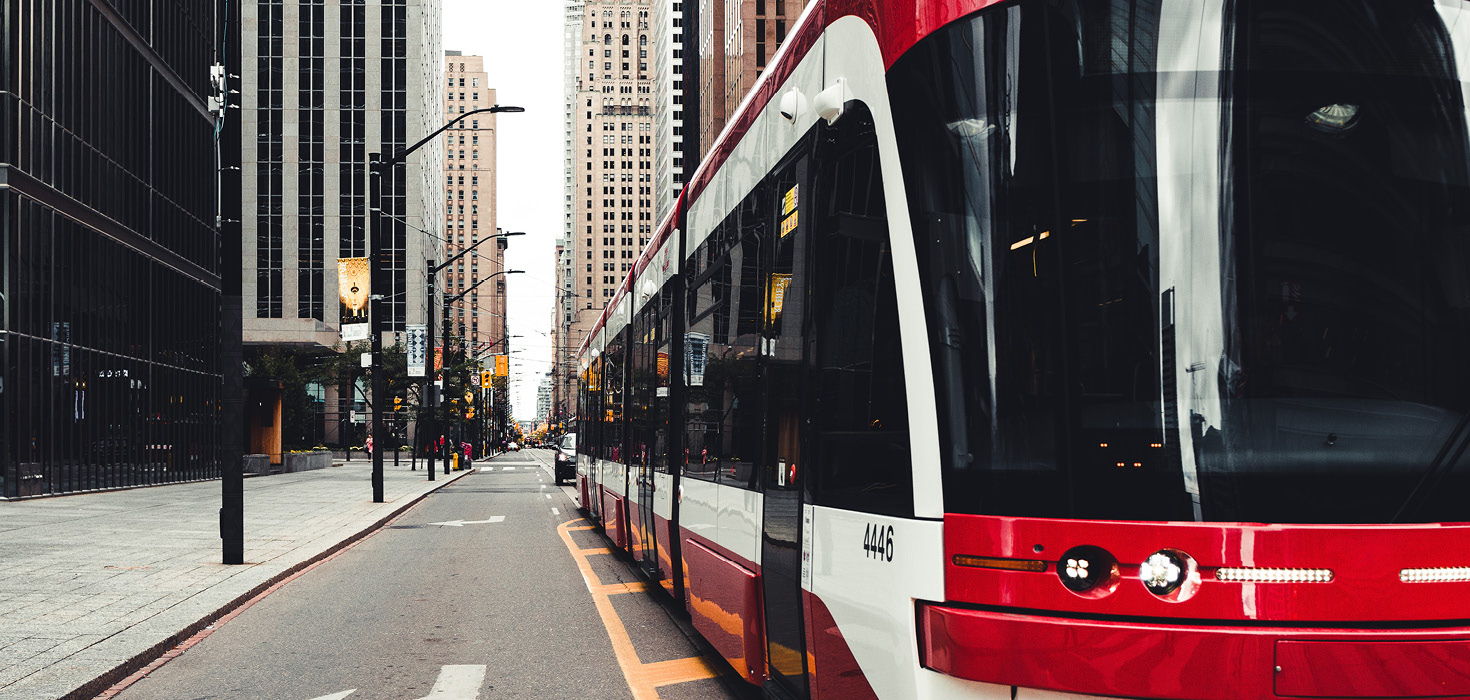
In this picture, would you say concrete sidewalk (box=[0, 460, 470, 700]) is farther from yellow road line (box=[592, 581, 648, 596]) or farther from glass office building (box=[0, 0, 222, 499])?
yellow road line (box=[592, 581, 648, 596])

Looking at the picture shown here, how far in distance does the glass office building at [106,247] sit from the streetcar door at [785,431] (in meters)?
24.6

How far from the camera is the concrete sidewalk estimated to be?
8117mm

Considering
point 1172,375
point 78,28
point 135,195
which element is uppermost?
point 78,28

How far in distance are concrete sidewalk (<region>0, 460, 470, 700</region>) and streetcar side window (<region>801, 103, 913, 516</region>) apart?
4.49m

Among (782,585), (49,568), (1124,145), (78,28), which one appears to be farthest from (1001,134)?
(78,28)

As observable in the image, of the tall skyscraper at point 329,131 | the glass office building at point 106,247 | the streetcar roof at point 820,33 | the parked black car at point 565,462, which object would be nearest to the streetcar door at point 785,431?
the streetcar roof at point 820,33

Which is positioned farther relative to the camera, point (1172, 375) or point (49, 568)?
point (49, 568)

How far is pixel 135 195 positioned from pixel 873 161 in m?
34.1

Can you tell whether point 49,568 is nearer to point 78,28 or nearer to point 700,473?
point 700,473

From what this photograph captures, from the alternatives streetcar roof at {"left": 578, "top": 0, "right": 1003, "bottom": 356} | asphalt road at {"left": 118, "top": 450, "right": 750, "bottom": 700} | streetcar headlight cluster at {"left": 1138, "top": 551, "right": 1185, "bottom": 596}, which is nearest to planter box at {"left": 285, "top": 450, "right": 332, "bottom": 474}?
asphalt road at {"left": 118, "top": 450, "right": 750, "bottom": 700}

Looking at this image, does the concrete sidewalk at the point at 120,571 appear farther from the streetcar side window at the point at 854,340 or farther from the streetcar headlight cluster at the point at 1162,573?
the streetcar headlight cluster at the point at 1162,573

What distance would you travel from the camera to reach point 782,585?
237 inches

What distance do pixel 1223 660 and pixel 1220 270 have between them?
1.11 meters

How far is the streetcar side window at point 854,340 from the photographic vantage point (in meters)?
4.52
